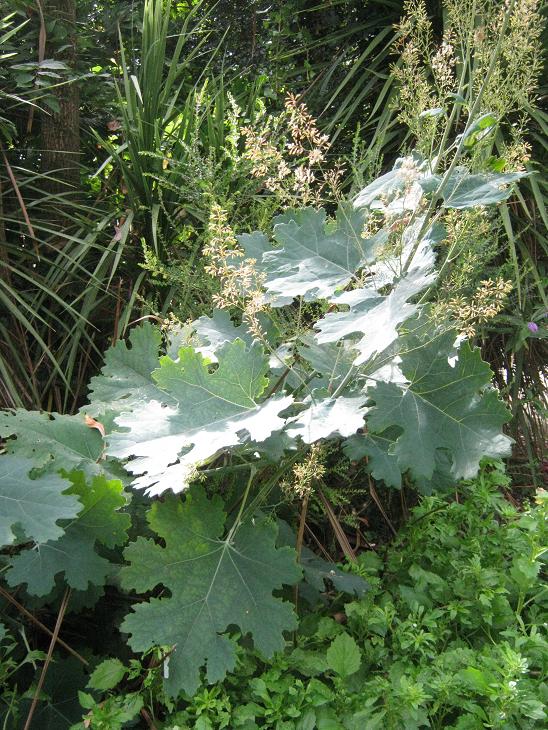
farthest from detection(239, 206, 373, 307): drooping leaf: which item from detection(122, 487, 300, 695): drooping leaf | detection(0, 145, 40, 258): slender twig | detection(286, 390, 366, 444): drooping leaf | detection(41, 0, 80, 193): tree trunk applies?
detection(41, 0, 80, 193): tree trunk

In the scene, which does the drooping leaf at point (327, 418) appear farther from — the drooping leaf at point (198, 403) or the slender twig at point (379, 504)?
the slender twig at point (379, 504)

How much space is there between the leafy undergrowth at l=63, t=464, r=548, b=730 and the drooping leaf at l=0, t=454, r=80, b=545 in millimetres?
340

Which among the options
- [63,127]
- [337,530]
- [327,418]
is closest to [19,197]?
[63,127]

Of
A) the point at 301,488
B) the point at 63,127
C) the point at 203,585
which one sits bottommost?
the point at 203,585

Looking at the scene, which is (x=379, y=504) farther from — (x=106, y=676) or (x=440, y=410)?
(x=106, y=676)

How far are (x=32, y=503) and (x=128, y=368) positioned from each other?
55 cm

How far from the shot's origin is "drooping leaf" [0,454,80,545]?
129 centimetres

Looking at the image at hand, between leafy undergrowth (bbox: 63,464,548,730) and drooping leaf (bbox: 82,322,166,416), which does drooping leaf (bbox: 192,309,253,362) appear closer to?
drooping leaf (bbox: 82,322,166,416)

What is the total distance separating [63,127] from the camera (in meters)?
2.81

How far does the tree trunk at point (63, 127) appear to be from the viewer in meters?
2.80

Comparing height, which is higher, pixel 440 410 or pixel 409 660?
pixel 440 410

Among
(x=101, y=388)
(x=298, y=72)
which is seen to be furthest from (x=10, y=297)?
(x=298, y=72)

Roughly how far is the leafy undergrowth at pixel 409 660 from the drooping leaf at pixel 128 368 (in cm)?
63

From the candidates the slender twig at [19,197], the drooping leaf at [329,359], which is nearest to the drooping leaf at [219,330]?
the drooping leaf at [329,359]
